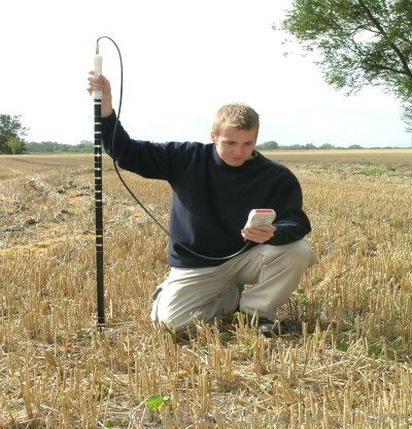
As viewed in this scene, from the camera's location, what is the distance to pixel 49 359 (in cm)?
340

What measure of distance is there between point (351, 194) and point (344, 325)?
10.2 meters

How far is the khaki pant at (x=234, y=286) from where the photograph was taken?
13.8ft

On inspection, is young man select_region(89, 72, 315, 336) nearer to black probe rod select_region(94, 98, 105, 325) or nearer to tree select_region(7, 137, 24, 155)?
black probe rod select_region(94, 98, 105, 325)

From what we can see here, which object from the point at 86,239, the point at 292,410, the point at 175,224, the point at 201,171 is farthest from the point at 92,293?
the point at 86,239

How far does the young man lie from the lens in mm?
4180

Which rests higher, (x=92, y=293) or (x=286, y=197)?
(x=286, y=197)

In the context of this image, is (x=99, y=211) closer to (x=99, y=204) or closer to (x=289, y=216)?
(x=99, y=204)

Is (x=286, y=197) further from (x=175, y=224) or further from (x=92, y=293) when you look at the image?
(x=92, y=293)

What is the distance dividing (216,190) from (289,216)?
1.84 ft

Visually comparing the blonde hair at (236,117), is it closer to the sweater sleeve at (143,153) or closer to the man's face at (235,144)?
the man's face at (235,144)

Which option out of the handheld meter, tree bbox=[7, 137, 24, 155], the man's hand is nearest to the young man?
the man's hand

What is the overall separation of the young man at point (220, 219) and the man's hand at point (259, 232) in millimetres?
226

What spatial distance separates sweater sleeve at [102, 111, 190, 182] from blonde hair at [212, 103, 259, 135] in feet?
1.48

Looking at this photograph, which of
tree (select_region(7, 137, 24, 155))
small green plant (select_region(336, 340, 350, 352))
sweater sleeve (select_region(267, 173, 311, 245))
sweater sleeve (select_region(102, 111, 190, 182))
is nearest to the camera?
small green plant (select_region(336, 340, 350, 352))
